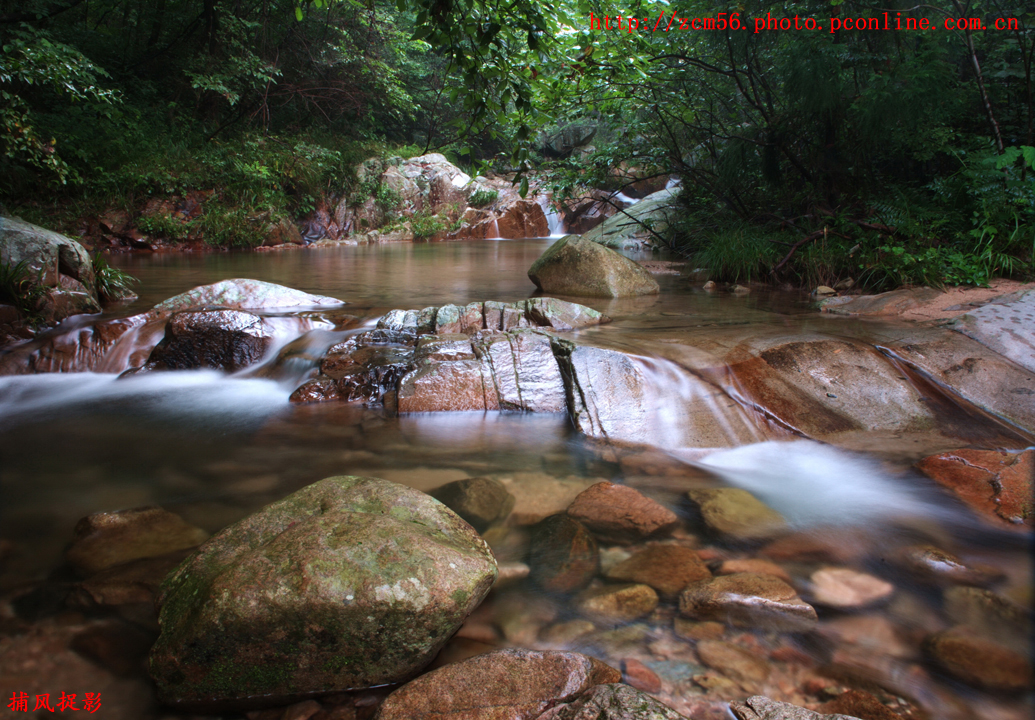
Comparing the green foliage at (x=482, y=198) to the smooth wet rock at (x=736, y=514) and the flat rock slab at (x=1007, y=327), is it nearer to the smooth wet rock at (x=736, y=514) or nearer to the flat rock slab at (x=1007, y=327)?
the flat rock slab at (x=1007, y=327)

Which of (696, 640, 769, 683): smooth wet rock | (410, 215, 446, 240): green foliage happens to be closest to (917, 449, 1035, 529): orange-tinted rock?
(696, 640, 769, 683): smooth wet rock

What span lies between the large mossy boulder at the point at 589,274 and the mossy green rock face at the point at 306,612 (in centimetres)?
536

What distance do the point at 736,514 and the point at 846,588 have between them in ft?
1.87

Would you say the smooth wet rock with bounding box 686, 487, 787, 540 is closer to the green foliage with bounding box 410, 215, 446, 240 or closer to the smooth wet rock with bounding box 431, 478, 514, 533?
the smooth wet rock with bounding box 431, 478, 514, 533

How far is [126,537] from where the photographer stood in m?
2.34

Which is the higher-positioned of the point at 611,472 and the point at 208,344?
the point at 208,344

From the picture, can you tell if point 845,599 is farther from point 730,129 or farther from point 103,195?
point 103,195

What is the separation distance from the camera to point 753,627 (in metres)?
1.87

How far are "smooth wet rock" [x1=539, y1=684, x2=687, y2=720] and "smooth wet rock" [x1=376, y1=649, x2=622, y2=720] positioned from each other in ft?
0.23

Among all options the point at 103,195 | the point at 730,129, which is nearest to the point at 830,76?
the point at 730,129

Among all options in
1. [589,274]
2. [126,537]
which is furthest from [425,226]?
[126,537]

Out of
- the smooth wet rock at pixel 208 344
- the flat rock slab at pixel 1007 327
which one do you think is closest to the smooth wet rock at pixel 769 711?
the flat rock slab at pixel 1007 327

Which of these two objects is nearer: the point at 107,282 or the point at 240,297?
the point at 240,297

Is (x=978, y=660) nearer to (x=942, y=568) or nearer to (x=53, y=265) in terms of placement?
(x=942, y=568)
